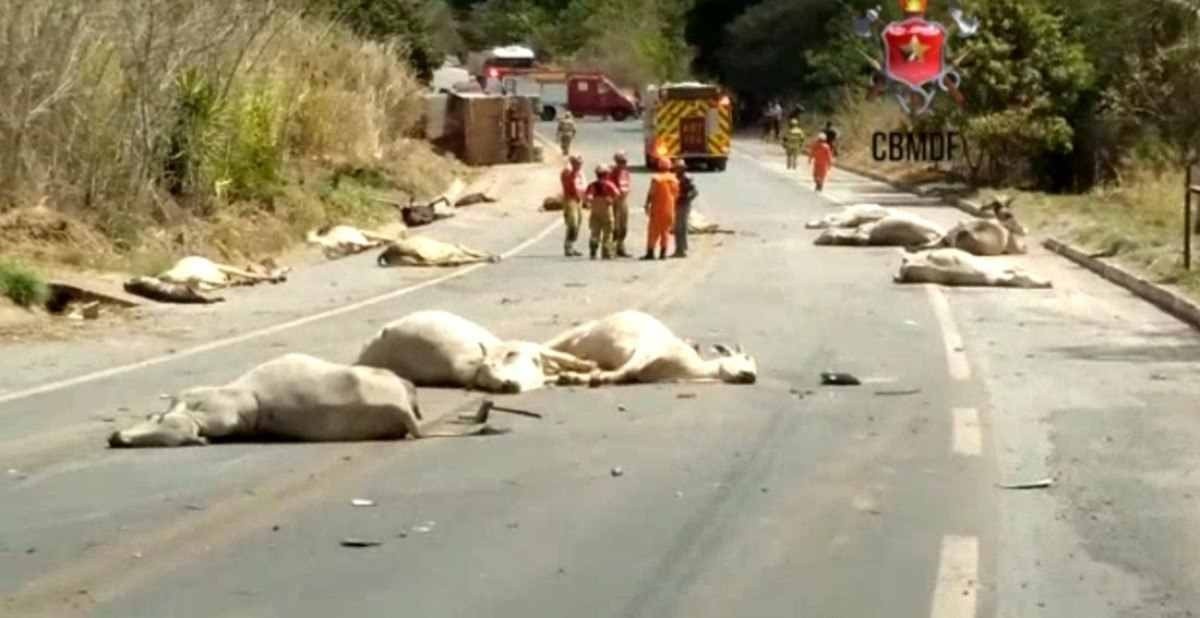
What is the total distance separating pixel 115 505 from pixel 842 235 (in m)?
26.0

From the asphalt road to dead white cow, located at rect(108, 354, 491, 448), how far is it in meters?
0.21

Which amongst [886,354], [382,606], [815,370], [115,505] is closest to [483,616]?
[382,606]

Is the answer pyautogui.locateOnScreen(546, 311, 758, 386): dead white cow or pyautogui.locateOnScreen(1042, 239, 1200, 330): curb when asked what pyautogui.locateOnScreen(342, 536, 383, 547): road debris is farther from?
pyautogui.locateOnScreen(1042, 239, 1200, 330): curb

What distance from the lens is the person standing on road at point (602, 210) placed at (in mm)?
32656

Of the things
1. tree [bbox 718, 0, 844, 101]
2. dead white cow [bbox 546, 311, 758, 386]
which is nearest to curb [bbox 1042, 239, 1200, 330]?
dead white cow [bbox 546, 311, 758, 386]

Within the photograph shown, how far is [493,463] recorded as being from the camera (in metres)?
12.4

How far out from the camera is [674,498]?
11297mm

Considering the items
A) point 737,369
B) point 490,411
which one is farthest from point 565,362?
point 490,411

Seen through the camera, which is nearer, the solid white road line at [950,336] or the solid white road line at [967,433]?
the solid white road line at [967,433]

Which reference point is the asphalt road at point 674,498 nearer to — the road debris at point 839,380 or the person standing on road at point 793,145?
the road debris at point 839,380

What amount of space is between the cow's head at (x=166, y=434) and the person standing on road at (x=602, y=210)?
772 inches

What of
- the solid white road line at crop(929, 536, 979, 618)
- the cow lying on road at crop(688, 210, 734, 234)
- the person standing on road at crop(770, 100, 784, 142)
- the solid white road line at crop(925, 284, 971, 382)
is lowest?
the person standing on road at crop(770, 100, 784, 142)

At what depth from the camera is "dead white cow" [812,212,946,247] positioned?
35281mm

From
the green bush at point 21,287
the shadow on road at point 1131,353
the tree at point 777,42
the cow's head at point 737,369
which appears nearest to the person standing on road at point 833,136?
the tree at point 777,42
